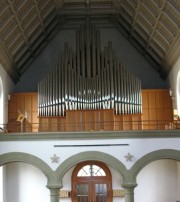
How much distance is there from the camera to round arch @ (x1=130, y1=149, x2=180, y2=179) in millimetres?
22312

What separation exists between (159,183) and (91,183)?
4018 mm

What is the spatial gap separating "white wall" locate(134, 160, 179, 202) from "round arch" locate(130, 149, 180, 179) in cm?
426

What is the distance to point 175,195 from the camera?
26281 mm

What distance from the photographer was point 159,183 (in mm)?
26453

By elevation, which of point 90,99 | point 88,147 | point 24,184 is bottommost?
point 24,184

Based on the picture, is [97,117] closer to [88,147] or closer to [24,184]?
[88,147]

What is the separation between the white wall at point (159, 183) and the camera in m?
26.3

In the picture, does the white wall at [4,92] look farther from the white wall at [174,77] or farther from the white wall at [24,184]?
the white wall at [174,77]

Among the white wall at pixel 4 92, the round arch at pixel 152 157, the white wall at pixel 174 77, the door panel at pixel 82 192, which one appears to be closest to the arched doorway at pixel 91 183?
the door panel at pixel 82 192

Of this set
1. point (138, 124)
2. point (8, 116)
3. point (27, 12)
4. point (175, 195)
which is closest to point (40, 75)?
point (8, 116)

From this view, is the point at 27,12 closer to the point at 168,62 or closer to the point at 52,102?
the point at 52,102

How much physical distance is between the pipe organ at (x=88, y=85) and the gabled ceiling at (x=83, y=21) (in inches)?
86.1

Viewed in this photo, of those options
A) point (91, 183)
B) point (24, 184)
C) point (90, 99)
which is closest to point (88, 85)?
point (90, 99)

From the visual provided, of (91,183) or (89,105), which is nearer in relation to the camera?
(89,105)
